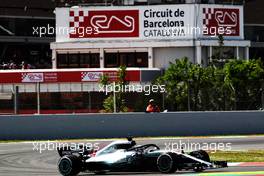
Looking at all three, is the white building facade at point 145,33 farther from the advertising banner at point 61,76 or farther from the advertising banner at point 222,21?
the advertising banner at point 61,76

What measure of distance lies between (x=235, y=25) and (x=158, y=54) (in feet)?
18.3

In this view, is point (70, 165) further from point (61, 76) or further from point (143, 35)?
point (143, 35)

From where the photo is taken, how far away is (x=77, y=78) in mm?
40312

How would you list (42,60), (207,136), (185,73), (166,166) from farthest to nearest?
(42,60), (185,73), (207,136), (166,166)

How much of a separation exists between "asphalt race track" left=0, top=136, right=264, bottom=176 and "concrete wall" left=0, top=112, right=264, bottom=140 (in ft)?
6.01

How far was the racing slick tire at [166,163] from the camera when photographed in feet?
50.0

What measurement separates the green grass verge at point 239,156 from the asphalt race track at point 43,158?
160cm

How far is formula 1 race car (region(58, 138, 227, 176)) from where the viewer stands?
15250mm

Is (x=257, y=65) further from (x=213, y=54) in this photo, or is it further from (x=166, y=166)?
(x=166, y=166)

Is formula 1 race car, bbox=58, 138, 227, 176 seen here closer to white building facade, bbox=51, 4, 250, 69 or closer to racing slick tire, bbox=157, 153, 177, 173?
racing slick tire, bbox=157, 153, 177, 173

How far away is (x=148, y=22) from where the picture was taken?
44219 millimetres

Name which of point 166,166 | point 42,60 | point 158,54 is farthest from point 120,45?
point 166,166

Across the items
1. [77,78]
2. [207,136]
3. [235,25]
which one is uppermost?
[235,25]

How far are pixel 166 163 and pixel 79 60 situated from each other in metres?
30.0
